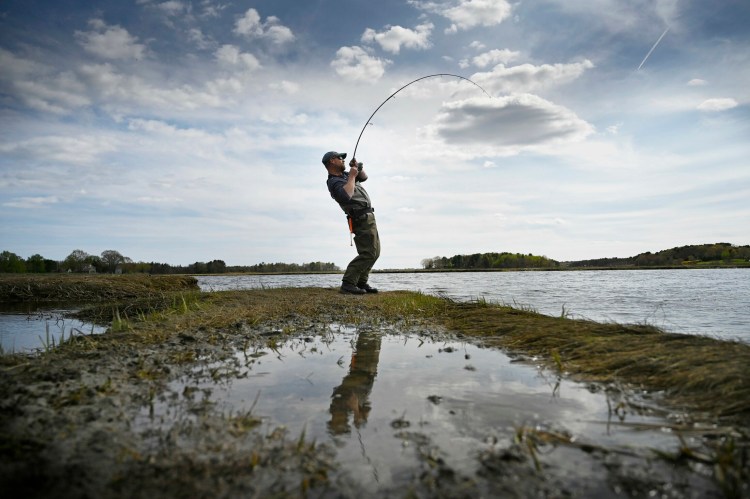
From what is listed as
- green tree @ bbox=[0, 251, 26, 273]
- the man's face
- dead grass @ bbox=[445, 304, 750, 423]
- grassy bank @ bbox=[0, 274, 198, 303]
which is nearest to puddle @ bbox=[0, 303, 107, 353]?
dead grass @ bbox=[445, 304, 750, 423]

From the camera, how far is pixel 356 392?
2.85 meters

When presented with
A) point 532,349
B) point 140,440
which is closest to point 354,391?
point 140,440

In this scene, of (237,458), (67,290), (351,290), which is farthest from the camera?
(67,290)

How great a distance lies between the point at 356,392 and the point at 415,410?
521 mm

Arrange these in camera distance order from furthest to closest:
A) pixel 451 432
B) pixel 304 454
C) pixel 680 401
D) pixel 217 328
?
pixel 217 328, pixel 680 401, pixel 451 432, pixel 304 454

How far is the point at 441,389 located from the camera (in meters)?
2.88

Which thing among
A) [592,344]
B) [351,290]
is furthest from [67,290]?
[592,344]

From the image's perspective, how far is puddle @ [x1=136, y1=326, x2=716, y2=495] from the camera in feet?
6.08

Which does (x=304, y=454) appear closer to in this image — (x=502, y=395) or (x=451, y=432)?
(x=451, y=432)

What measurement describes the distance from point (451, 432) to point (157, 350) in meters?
3.02

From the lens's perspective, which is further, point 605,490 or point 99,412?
point 99,412

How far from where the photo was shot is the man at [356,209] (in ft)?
31.8

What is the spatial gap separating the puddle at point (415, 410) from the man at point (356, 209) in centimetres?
621

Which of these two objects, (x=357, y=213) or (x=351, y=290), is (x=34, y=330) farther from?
(x=357, y=213)
